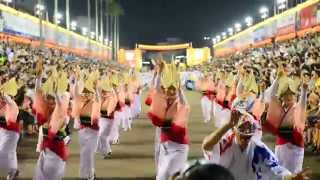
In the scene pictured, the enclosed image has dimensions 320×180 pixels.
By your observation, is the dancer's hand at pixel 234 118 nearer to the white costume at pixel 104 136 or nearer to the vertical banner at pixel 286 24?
the white costume at pixel 104 136

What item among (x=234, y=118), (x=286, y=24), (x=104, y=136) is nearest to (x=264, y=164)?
(x=234, y=118)

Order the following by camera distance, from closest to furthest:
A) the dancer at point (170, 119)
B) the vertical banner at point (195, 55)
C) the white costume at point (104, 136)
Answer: the dancer at point (170, 119), the white costume at point (104, 136), the vertical banner at point (195, 55)

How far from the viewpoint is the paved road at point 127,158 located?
12406 millimetres

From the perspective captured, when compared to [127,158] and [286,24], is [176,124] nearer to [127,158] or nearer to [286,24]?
[127,158]

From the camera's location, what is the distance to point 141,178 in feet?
38.9

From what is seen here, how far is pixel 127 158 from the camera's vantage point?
47.9 ft

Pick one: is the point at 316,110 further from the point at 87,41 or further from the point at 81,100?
the point at 87,41

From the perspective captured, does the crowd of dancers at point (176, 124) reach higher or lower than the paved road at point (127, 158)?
higher

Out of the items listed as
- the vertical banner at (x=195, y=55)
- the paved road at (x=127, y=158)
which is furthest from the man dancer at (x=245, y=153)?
the vertical banner at (x=195, y=55)

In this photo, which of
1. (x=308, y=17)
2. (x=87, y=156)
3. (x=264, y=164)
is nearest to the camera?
(x=264, y=164)

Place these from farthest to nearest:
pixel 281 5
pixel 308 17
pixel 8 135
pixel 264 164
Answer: pixel 281 5 < pixel 308 17 < pixel 8 135 < pixel 264 164

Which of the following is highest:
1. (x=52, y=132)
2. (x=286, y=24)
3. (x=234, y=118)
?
(x=286, y=24)

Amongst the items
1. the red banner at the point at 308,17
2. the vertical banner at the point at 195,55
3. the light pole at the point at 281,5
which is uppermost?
the light pole at the point at 281,5

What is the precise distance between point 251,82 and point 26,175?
16.9ft
